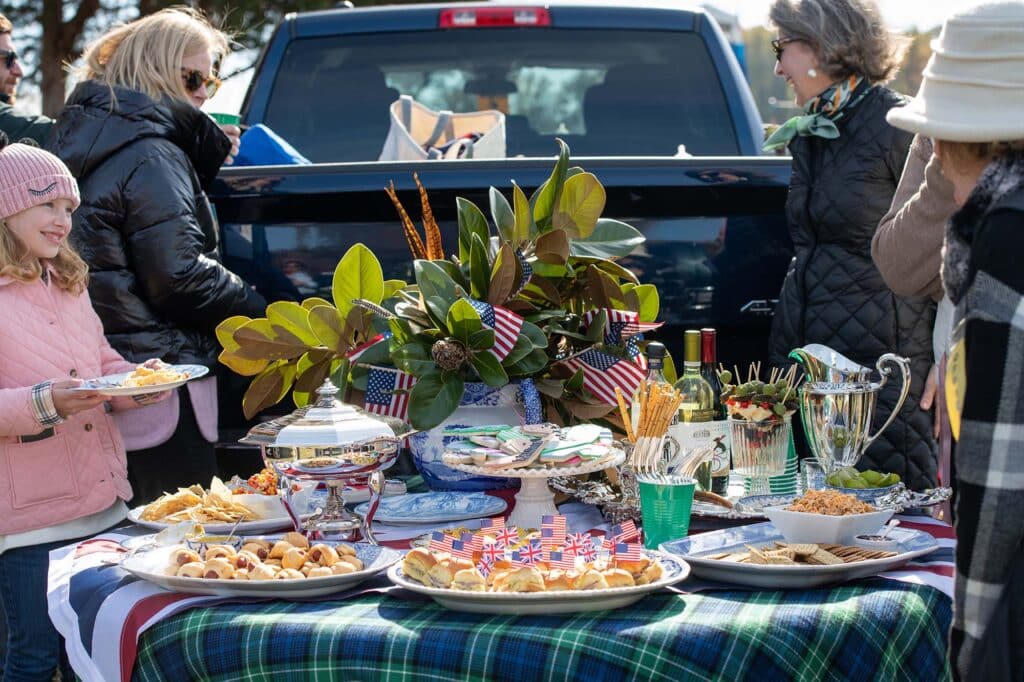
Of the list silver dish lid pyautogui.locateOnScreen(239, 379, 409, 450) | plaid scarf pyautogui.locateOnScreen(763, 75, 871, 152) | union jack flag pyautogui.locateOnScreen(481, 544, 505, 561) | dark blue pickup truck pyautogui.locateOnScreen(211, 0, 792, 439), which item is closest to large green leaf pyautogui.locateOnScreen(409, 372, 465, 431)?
silver dish lid pyautogui.locateOnScreen(239, 379, 409, 450)

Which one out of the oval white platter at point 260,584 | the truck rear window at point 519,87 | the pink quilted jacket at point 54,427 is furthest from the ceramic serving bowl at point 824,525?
the truck rear window at point 519,87

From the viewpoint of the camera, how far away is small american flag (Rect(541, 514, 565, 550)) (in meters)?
2.00

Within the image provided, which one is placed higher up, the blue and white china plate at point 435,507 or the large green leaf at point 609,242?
the large green leaf at point 609,242

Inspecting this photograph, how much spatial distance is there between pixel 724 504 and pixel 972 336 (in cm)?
83

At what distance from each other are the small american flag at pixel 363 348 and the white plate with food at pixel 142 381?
0.43 m

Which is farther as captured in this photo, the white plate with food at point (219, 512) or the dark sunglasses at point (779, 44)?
the dark sunglasses at point (779, 44)

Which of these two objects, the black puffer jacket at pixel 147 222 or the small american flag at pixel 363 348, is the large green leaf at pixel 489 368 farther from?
the black puffer jacket at pixel 147 222

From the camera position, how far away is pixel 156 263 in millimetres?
3479

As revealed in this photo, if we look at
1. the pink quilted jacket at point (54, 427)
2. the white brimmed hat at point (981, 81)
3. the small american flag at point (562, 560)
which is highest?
the white brimmed hat at point (981, 81)

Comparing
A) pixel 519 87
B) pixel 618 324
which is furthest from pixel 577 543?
pixel 519 87

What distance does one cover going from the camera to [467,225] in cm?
271

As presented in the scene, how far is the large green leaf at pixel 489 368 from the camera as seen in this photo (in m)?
2.47

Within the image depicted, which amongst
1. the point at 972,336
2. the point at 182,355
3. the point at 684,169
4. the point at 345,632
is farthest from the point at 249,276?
the point at 972,336

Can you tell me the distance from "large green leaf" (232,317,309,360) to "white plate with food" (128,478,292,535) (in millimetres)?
335
